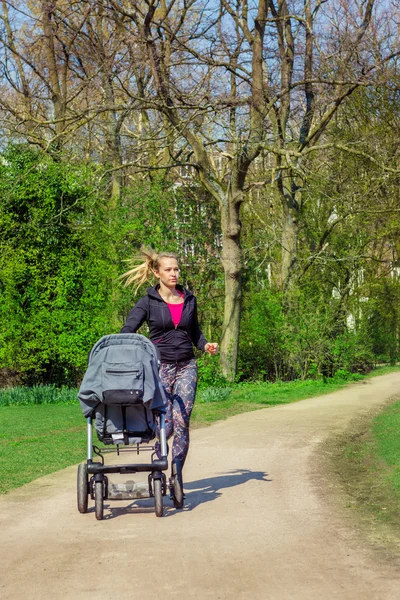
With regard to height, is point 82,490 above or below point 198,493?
above

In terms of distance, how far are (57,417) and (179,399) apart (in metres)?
9.03

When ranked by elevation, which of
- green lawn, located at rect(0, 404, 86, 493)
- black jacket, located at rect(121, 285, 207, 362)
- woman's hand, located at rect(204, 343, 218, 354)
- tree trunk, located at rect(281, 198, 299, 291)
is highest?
tree trunk, located at rect(281, 198, 299, 291)

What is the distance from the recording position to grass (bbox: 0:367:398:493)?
10.6 metres

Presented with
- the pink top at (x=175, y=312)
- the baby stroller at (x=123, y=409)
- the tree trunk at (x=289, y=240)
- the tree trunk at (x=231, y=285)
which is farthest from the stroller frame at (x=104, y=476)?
the tree trunk at (x=289, y=240)

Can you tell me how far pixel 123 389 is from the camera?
23.1 ft

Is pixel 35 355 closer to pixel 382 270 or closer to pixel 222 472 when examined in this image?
pixel 222 472

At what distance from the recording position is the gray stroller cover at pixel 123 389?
7082mm

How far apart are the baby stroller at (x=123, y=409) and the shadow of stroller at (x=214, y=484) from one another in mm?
547

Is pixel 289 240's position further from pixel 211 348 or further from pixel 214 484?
pixel 211 348

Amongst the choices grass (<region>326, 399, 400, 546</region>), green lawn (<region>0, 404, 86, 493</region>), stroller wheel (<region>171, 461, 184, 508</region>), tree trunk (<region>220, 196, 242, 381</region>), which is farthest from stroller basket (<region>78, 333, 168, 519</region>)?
tree trunk (<region>220, 196, 242, 381</region>)

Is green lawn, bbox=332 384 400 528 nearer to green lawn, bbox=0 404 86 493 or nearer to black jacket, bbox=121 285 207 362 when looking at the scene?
black jacket, bbox=121 285 207 362

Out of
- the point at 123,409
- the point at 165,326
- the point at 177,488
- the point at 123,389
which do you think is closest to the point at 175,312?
the point at 165,326

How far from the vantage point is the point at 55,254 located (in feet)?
68.5

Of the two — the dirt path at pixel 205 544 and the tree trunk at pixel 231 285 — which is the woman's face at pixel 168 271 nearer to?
the dirt path at pixel 205 544
